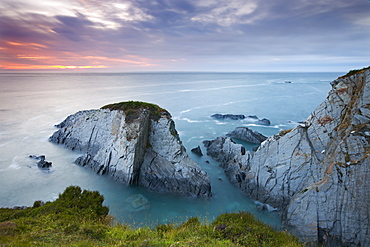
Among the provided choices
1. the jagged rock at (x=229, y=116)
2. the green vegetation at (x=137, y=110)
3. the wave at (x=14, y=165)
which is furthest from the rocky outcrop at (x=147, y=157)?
the jagged rock at (x=229, y=116)

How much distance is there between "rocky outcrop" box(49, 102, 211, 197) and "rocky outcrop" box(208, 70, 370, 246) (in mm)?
6354

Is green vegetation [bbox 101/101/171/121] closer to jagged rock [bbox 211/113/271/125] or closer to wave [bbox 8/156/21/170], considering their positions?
wave [bbox 8/156/21/170]

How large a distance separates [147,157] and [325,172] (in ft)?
61.6

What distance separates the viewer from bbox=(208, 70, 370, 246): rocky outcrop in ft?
53.4

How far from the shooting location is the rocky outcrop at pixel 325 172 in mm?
16281

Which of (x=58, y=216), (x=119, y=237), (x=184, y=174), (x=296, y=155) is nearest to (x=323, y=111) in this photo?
(x=296, y=155)

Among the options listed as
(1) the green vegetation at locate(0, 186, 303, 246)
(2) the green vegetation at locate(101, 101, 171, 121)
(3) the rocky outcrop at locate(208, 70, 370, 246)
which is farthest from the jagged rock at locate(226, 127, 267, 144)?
(1) the green vegetation at locate(0, 186, 303, 246)

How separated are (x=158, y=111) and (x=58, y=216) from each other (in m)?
19.8

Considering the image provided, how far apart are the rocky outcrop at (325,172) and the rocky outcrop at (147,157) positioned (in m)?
6.35

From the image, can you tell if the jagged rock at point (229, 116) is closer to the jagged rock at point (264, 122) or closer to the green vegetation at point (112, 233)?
the jagged rock at point (264, 122)

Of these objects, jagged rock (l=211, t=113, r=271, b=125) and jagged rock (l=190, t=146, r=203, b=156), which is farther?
jagged rock (l=211, t=113, r=271, b=125)

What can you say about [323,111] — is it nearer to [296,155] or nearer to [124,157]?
[296,155]

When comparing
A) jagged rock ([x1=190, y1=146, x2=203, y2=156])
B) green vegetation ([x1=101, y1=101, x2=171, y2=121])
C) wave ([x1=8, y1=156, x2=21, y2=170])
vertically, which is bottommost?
wave ([x1=8, y1=156, x2=21, y2=170])

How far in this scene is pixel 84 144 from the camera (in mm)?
36219
